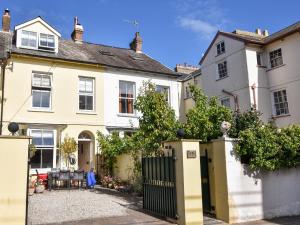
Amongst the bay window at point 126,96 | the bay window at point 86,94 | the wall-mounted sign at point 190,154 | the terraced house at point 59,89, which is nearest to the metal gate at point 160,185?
the wall-mounted sign at point 190,154

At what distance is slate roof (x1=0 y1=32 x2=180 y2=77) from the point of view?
19922 millimetres

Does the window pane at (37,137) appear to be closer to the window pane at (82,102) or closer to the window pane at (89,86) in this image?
the window pane at (82,102)

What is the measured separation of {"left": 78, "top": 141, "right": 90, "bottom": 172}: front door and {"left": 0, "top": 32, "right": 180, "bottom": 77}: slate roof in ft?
16.9

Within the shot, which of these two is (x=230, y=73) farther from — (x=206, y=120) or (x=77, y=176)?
(x=206, y=120)

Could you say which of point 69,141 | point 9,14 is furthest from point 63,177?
point 9,14

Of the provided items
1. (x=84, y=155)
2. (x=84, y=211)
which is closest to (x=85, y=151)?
(x=84, y=155)

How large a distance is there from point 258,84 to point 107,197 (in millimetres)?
13467

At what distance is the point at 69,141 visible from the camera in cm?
1912

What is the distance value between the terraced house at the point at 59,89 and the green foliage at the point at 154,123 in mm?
6710

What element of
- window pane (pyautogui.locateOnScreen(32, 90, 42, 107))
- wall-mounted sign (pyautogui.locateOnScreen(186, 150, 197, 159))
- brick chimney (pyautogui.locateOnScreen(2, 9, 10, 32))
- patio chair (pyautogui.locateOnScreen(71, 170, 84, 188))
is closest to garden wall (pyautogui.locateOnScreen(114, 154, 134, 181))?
patio chair (pyautogui.locateOnScreen(71, 170, 84, 188))

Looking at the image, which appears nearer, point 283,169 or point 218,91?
point 283,169

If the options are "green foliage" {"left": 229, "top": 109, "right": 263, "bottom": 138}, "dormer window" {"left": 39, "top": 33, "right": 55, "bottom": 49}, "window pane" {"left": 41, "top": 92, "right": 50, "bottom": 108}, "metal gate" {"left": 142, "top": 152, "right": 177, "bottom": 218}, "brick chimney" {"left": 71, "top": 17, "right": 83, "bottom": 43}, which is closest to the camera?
"metal gate" {"left": 142, "top": 152, "right": 177, "bottom": 218}

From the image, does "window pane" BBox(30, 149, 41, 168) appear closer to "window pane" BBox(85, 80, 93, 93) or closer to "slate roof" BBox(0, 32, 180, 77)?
"window pane" BBox(85, 80, 93, 93)

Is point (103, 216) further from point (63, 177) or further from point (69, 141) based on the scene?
point (69, 141)
